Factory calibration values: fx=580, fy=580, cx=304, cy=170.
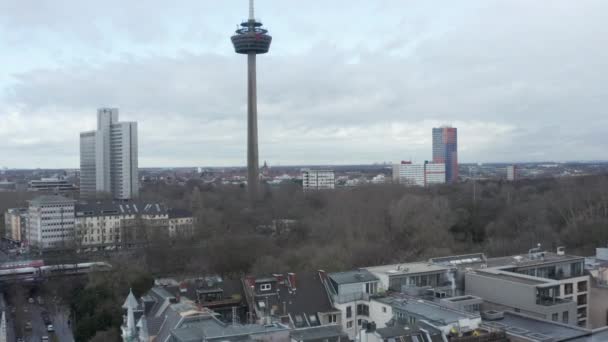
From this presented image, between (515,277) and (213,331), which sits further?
(515,277)

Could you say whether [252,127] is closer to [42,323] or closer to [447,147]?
[42,323]

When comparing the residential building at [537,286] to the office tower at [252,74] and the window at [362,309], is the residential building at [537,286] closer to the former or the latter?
the window at [362,309]

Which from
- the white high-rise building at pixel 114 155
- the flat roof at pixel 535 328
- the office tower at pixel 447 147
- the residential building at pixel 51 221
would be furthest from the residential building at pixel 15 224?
the office tower at pixel 447 147

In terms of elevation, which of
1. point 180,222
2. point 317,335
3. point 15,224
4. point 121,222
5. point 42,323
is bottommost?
point 42,323

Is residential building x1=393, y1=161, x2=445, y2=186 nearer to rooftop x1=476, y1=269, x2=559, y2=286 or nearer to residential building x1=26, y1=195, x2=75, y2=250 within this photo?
residential building x1=26, y1=195, x2=75, y2=250

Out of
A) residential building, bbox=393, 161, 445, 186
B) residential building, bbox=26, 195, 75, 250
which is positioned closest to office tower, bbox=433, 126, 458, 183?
residential building, bbox=393, 161, 445, 186

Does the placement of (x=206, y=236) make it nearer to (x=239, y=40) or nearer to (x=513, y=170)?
(x=239, y=40)

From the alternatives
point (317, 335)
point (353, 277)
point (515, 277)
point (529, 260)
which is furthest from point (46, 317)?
point (529, 260)
